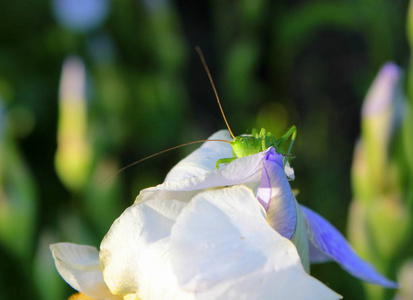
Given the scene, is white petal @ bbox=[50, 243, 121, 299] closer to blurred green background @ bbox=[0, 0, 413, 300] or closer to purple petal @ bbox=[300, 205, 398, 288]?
purple petal @ bbox=[300, 205, 398, 288]

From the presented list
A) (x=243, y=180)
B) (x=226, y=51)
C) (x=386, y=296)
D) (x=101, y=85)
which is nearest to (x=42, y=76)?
(x=101, y=85)

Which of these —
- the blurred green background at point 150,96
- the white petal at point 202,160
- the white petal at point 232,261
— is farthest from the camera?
the blurred green background at point 150,96

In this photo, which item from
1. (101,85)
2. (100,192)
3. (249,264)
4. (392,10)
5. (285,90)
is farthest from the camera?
Result: (285,90)

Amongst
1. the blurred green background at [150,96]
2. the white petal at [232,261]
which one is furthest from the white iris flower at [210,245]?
the blurred green background at [150,96]

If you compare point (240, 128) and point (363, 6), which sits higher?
point (363, 6)

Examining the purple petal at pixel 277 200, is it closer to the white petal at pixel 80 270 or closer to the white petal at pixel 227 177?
the white petal at pixel 227 177

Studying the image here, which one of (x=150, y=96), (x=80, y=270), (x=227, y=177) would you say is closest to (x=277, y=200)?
(x=227, y=177)

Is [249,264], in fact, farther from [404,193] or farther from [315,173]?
[315,173]
